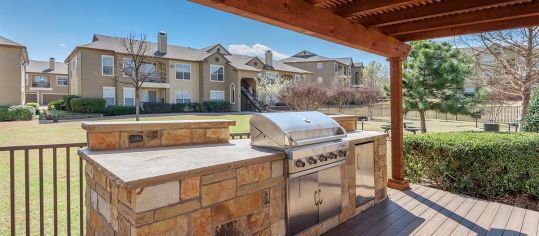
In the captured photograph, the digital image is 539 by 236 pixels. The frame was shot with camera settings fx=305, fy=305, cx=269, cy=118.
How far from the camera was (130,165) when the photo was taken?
7.01 ft

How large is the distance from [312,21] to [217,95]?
23725 millimetres

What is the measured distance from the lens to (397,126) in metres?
5.12

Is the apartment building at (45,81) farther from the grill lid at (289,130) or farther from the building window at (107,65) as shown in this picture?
the grill lid at (289,130)

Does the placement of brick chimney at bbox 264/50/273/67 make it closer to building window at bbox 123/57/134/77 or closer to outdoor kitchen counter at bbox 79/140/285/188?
building window at bbox 123/57/134/77

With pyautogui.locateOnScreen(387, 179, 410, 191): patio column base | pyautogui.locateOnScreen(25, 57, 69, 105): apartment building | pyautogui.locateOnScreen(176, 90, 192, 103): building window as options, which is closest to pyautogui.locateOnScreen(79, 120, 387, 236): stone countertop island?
pyautogui.locateOnScreen(387, 179, 410, 191): patio column base

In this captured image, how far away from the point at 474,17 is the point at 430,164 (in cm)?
245

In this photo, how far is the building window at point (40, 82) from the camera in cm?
3362

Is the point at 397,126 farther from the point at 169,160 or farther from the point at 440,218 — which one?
the point at 169,160

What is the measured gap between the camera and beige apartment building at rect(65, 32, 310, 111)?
68.5 ft

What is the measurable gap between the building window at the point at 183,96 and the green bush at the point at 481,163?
71.8ft

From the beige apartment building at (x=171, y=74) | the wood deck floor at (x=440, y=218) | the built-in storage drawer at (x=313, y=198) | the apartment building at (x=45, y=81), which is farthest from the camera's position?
the apartment building at (x=45, y=81)

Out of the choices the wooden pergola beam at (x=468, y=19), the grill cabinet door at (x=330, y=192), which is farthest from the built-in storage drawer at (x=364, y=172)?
the wooden pergola beam at (x=468, y=19)

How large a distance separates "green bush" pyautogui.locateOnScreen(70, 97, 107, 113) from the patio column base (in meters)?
20.0

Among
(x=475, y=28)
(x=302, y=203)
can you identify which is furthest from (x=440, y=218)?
(x=475, y=28)
